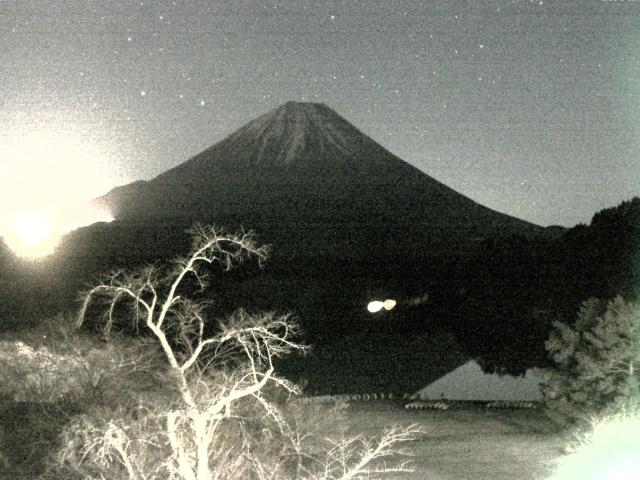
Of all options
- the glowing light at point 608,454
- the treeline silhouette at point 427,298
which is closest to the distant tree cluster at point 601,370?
the glowing light at point 608,454

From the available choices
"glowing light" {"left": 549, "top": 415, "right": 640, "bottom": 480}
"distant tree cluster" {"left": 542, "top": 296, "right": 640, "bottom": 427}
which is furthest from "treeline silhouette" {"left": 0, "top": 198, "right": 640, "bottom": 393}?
"glowing light" {"left": 549, "top": 415, "right": 640, "bottom": 480}

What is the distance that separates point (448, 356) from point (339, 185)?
110284 millimetres

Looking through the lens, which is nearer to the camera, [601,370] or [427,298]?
[601,370]

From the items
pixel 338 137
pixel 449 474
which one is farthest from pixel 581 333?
pixel 338 137

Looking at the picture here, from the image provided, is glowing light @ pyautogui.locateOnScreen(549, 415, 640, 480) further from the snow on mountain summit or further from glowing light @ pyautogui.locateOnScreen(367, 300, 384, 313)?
the snow on mountain summit

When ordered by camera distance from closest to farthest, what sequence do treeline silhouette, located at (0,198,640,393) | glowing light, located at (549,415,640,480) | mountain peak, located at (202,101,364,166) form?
1. glowing light, located at (549,415,640,480)
2. treeline silhouette, located at (0,198,640,393)
3. mountain peak, located at (202,101,364,166)

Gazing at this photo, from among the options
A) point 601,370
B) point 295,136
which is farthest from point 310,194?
point 601,370

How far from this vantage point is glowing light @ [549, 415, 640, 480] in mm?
14742

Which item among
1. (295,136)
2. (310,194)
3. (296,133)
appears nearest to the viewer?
(310,194)

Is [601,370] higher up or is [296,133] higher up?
[296,133]

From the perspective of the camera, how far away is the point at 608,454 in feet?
51.6

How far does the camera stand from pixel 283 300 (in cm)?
6875

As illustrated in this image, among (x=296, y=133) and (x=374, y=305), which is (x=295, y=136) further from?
(x=374, y=305)

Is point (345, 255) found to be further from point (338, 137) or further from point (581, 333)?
point (581, 333)
